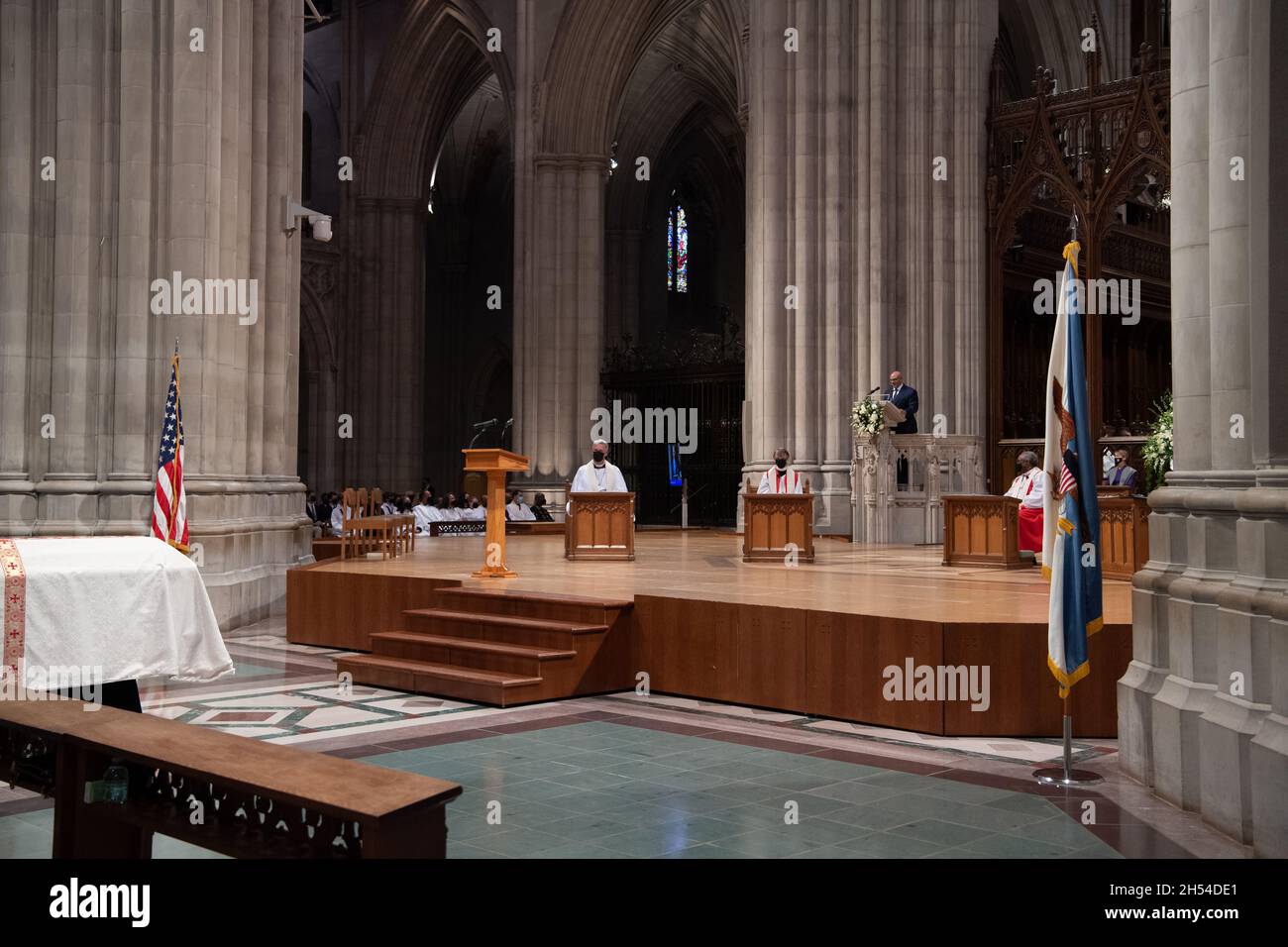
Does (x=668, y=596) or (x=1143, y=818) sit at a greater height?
(x=668, y=596)

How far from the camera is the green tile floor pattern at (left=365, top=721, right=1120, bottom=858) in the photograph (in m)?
4.73

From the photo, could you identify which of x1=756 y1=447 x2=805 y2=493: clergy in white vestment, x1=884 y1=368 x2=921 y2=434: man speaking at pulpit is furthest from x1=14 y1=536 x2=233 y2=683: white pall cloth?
x1=884 y1=368 x2=921 y2=434: man speaking at pulpit

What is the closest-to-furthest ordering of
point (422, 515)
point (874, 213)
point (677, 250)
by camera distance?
point (874, 213) < point (422, 515) < point (677, 250)

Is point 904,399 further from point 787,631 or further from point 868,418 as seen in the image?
point 787,631

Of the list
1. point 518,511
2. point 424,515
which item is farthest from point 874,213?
point 424,515

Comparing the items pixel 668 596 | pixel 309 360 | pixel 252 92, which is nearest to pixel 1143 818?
pixel 668 596

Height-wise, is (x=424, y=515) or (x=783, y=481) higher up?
(x=783, y=481)

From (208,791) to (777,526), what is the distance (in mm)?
9505

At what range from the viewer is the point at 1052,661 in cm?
588

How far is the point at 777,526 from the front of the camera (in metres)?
12.8

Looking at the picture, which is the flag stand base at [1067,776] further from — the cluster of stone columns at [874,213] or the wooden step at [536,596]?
the cluster of stone columns at [874,213]
